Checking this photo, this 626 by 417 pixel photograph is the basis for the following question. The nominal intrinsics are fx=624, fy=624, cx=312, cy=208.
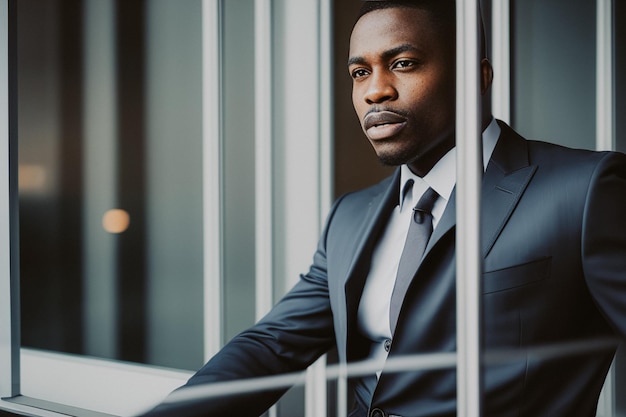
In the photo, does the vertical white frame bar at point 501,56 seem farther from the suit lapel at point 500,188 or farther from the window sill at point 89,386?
the window sill at point 89,386

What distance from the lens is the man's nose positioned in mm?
1410

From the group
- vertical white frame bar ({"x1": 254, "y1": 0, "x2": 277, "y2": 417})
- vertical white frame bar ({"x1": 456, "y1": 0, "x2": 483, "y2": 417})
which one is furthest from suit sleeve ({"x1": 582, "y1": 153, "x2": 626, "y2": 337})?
vertical white frame bar ({"x1": 254, "y1": 0, "x2": 277, "y2": 417})

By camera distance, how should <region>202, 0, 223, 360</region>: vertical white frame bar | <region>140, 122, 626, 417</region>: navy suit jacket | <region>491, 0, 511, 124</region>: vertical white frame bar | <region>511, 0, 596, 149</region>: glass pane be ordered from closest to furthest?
<region>140, 122, 626, 417</region>: navy suit jacket → <region>511, 0, 596, 149</region>: glass pane → <region>491, 0, 511, 124</region>: vertical white frame bar → <region>202, 0, 223, 360</region>: vertical white frame bar

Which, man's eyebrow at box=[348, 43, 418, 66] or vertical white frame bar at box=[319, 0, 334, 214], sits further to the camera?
vertical white frame bar at box=[319, 0, 334, 214]

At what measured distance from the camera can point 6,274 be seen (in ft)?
6.67

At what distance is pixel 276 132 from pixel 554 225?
1092mm

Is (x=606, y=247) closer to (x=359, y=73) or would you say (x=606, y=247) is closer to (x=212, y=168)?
(x=359, y=73)

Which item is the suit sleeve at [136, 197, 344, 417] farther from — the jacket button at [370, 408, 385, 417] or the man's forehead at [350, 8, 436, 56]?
the man's forehead at [350, 8, 436, 56]

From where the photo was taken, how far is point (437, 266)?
132cm

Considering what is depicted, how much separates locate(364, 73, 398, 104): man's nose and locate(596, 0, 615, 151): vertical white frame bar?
0.48m

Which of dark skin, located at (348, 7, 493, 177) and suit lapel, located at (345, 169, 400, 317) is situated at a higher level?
dark skin, located at (348, 7, 493, 177)

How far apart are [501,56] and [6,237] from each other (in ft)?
5.31

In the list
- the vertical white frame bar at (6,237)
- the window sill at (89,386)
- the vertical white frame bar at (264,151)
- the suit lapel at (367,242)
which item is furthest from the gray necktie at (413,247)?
the vertical white frame bar at (6,237)

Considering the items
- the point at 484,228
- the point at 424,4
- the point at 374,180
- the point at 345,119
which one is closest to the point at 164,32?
the point at 345,119
